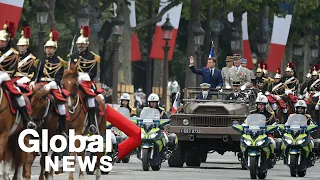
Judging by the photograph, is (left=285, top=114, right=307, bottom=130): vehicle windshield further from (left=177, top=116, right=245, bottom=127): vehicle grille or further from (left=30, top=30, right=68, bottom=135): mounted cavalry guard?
(left=30, top=30, right=68, bottom=135): mounted cavalry guard

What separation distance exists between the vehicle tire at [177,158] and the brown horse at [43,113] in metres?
8.94

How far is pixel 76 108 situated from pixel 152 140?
554cm

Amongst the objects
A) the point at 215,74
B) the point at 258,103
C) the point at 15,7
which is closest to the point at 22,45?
the point at 258,103

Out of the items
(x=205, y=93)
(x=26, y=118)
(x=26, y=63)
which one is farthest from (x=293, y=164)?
(x=26, y=118)

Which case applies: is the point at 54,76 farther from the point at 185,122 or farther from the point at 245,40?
the point at 245,40

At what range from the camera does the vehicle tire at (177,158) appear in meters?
32.3

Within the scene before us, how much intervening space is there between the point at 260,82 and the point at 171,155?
5.67 meters

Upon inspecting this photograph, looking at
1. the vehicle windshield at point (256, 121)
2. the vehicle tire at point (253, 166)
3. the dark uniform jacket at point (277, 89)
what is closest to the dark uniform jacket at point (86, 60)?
the vehicle tire at point (253, 166)

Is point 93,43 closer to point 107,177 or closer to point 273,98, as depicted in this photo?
point 273,98

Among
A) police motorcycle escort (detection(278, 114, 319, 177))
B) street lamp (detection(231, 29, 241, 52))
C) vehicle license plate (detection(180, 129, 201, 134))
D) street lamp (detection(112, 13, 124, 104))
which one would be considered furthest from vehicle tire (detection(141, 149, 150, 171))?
street lamp (detection(231, 29, 241, 52))

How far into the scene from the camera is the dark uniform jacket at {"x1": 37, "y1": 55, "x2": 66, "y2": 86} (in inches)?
928

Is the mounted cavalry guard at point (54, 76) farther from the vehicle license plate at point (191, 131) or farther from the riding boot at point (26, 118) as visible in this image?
the vehicle license plate at point (191, 131)

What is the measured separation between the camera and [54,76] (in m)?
23.8

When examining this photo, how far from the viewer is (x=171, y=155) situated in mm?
32344
